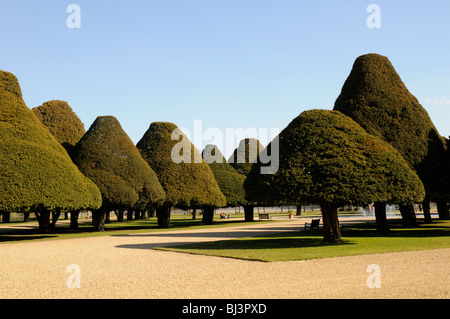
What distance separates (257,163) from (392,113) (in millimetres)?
13239

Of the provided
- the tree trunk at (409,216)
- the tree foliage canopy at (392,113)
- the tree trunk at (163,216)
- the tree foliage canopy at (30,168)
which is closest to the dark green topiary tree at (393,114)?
the tree foliage canopy at (392,113)

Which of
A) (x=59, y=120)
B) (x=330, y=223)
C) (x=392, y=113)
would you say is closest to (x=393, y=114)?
(x=392, y=113)

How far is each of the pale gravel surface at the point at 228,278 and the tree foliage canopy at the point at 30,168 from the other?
374 inches

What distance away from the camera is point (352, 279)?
10.4m

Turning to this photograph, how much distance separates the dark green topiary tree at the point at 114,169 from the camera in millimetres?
34438

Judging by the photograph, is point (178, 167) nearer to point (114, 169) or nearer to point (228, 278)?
point (114, 169)

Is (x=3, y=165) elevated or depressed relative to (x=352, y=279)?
elevated

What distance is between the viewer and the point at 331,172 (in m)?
18.5

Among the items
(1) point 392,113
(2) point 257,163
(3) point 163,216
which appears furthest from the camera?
(3) point 163,216

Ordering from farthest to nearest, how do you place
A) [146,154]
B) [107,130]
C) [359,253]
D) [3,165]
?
[146,154] < [107,130] < [3,165] < [359,253]

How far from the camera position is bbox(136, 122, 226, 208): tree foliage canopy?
134 ft
